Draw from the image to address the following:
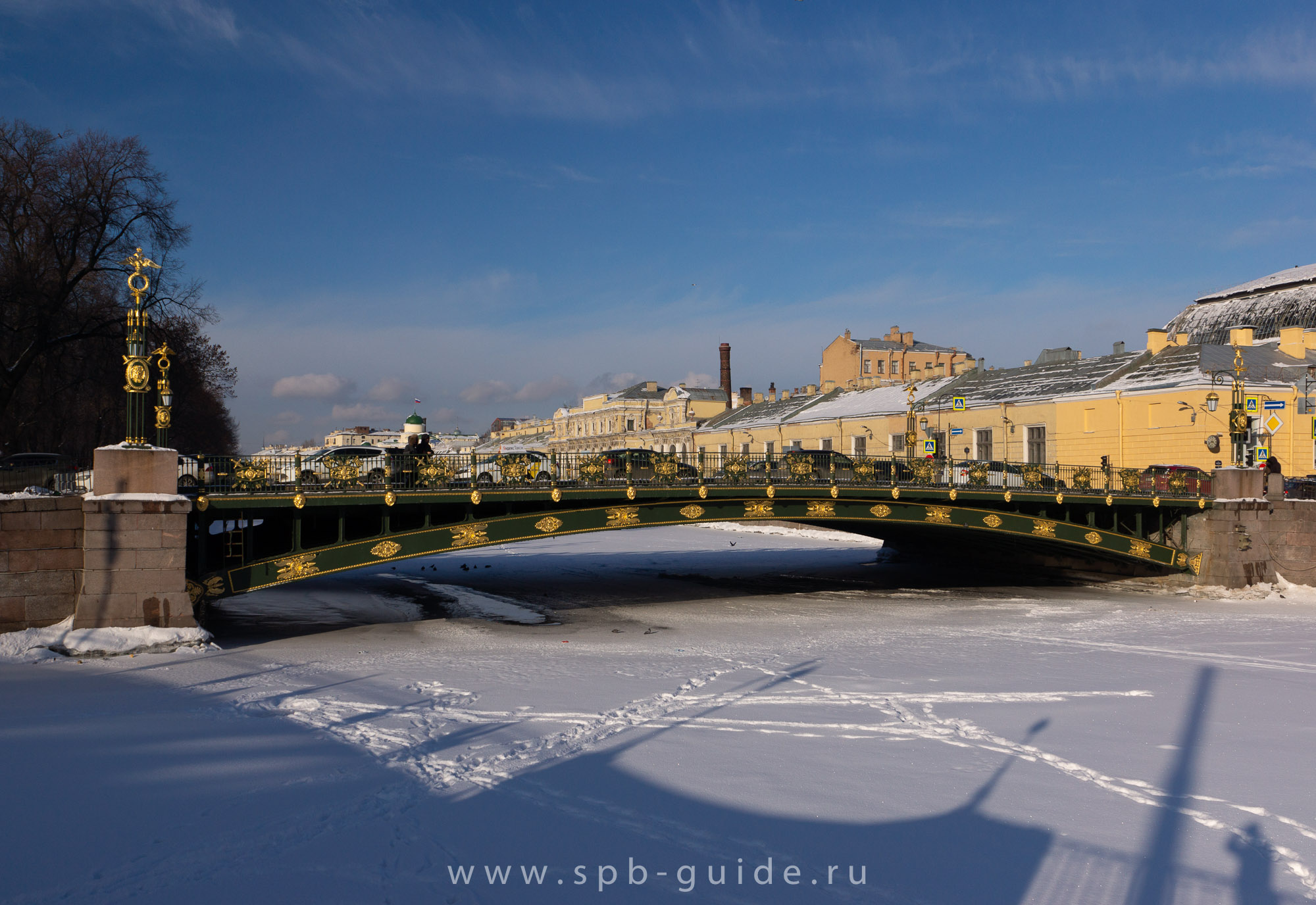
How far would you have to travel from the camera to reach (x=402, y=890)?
675cm

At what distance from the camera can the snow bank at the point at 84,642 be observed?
1439 centimetres

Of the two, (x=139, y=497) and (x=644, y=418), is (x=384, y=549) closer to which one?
(x=139, y=497)

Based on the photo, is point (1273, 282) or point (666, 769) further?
point (1273, 282)

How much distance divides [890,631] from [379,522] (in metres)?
11.4

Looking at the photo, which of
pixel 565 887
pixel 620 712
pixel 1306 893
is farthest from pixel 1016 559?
pixel 565 887

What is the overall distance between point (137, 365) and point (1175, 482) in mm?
24909

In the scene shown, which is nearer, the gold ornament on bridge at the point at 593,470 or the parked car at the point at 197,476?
the parked car at the point at 197,476

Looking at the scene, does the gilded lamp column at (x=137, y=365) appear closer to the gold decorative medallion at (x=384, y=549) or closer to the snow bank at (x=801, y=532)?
the gold decorative medallion at (x=384, y=549)

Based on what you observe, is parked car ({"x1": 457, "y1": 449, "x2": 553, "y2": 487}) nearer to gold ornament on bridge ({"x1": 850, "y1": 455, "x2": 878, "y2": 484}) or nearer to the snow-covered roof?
gold ornament on bridge ({"x1": 850, "y1": 455, "x2": 878, "y2": 484})

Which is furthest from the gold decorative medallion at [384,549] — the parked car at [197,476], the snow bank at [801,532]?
the snow bank at [801,532]

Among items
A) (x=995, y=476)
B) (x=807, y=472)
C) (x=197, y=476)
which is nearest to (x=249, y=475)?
(x=197, y=476)

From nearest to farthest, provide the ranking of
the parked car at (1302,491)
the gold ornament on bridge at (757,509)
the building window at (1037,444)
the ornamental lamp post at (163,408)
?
the ornamental lamp post at (163,408)
the gold ornament on bridge at (757,509)
the parked car at (1302,491)
the building window at (1037,444)

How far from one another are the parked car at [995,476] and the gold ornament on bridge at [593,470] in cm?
906

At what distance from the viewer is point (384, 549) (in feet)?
60.4
